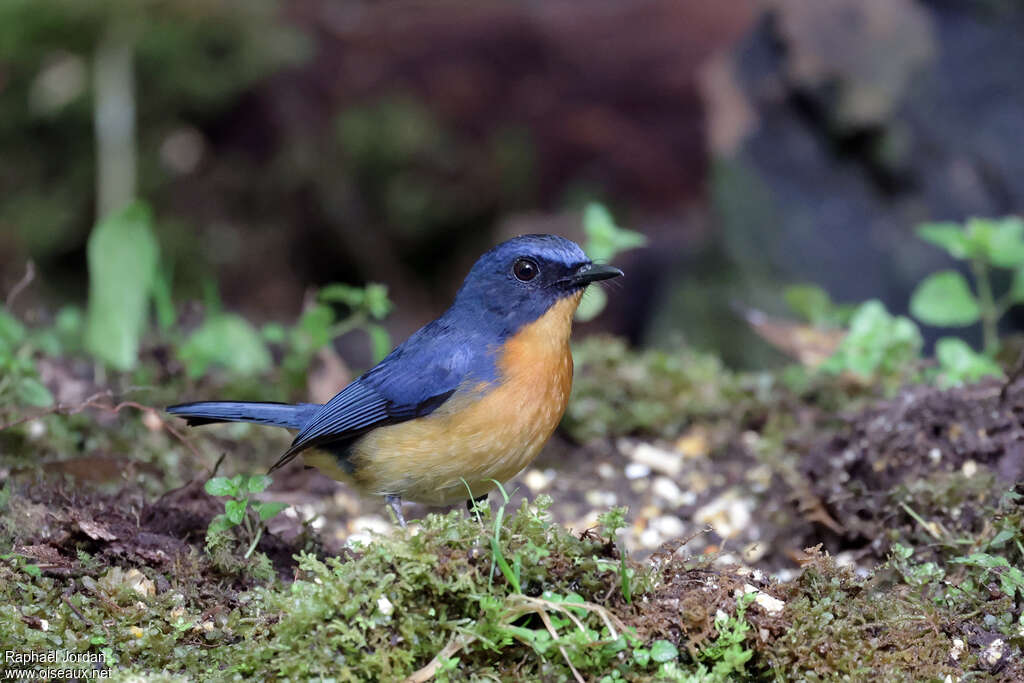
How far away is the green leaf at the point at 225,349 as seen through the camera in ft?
20.1

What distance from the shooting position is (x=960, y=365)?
579 cm

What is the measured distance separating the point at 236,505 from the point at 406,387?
82cm

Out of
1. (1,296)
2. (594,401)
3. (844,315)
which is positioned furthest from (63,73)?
(844,315)

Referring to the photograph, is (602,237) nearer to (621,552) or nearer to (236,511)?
(236,511)

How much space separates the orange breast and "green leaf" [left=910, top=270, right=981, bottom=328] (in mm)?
2462

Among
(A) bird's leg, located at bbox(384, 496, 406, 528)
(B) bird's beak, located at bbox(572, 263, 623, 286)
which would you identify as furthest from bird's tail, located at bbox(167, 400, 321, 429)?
(B) bird's beak, located at bbox(572, 263, 623, 286)

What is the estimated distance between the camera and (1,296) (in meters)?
7.87

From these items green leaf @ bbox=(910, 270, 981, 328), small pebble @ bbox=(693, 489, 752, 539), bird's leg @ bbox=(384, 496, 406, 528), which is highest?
bird's leg @ bbox=(384, 496, 406, 528)

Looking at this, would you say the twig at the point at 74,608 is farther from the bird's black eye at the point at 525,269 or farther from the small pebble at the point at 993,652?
the small pebble at the point at 993,652

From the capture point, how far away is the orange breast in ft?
14.0

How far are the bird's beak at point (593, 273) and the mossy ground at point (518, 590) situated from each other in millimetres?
963

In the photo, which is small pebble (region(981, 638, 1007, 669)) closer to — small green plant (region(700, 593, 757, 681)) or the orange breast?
small green plant (region(700, 593, 757, 681))

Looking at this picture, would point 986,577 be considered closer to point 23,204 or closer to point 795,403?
point 795,403

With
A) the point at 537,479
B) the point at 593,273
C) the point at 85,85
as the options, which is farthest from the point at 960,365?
the point at 85,85
